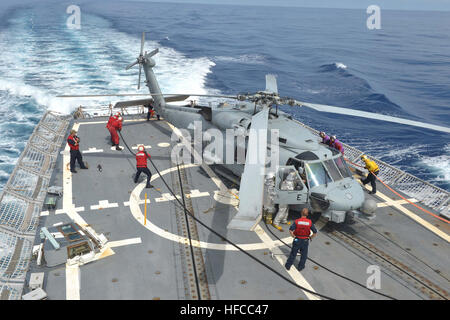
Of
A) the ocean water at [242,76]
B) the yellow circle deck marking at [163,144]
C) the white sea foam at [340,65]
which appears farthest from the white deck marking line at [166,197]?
the white sea foam at [340,65]

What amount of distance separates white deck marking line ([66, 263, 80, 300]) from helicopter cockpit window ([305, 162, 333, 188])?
6769 mm

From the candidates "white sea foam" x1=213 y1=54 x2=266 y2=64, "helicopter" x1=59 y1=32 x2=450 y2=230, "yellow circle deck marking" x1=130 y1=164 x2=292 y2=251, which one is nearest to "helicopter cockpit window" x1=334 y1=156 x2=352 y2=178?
"helicopter" x1=59 y1=32 x2=450 y2=230

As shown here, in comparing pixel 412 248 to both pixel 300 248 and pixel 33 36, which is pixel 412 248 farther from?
pixel 33 36

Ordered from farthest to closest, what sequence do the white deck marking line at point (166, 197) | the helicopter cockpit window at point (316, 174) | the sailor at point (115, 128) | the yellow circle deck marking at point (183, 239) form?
the sailor at point (115, 128) < the white deck marking line at point (166, 197) < the helicopter cockpit window at point (316, 174) < the yellow circle deck marking at point (183, 239)

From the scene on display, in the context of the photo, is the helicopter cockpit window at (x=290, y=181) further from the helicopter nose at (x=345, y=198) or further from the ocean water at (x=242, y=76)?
the ocean water at (x=242, y=76)

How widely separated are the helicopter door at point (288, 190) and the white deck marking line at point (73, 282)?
5.76 m

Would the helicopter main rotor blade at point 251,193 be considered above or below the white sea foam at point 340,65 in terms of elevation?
below

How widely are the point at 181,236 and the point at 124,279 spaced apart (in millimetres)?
2218

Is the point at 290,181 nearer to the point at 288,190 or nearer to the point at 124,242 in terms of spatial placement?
the point at 288,190

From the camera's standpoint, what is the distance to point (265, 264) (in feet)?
29.1

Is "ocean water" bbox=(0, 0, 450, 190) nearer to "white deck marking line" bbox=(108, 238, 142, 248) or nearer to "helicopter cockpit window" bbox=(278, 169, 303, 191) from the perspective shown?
"white deck marking line" bbox=(108, 238, 142, 248)

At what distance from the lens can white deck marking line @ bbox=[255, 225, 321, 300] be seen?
26.5ft

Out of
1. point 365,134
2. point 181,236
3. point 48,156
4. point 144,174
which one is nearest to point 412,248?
point 181,236

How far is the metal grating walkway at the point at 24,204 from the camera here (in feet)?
26.6
